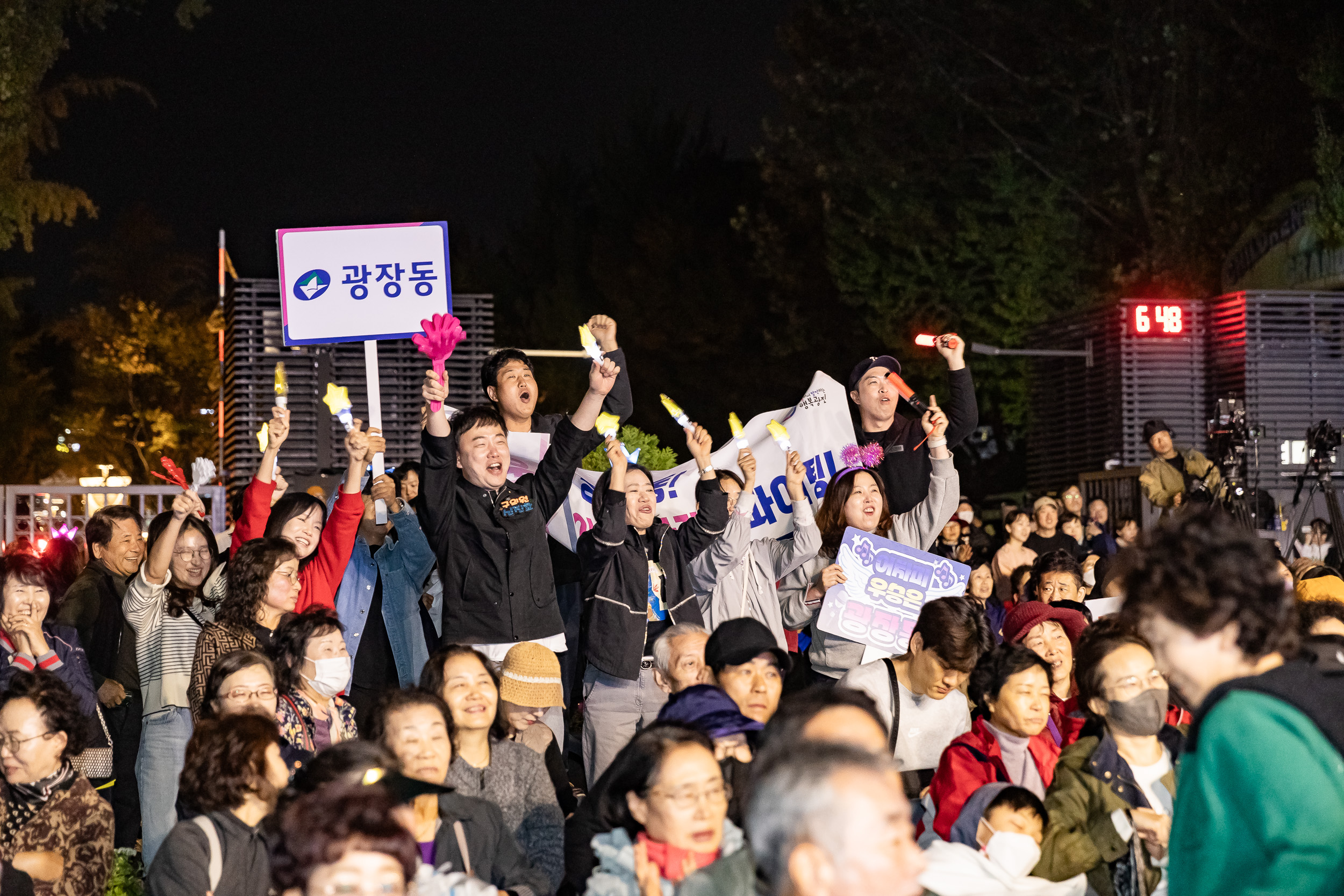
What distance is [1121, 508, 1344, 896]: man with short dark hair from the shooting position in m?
2.94

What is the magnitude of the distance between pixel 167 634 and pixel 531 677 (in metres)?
1.87

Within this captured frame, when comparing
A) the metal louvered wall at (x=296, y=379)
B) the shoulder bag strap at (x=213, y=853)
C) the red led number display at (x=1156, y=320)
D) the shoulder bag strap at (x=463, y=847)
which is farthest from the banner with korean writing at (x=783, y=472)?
the red led number display at (x=1156, y=320)

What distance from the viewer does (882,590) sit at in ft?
22.9

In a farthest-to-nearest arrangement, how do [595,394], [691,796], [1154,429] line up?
[1154,429]
[595,394]
[691,796]

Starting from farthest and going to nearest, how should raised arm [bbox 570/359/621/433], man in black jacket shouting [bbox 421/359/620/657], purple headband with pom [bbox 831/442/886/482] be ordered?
1. purple headband with pom [bbox 831/442/886/482]
2. raised arm [bbox 570/359/621/433]
3. man in black jacket shouting [bbox 421/359/620/657]

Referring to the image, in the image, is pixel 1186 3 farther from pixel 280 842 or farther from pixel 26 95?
pixel 280 842

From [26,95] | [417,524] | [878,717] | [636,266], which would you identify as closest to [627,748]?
[878,717]

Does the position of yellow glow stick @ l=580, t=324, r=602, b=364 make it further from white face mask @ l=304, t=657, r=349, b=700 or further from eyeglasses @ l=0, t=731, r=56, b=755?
eyeglasses @ l=0, t=731, r=56, b=755

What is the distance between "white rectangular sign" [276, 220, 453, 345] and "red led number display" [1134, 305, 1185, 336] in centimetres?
1804

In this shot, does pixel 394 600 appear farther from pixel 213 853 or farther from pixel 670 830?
pixel 670 830

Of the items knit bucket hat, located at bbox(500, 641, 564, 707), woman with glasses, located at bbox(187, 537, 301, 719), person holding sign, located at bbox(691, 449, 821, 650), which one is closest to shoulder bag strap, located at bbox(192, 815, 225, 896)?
knit bucket hat, located at bbox(500, 641, 564, 707)

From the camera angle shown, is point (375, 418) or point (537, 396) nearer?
point (537, 396)

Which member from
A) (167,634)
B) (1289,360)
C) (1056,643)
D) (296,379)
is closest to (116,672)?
(167,634)

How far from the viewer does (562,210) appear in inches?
1791
